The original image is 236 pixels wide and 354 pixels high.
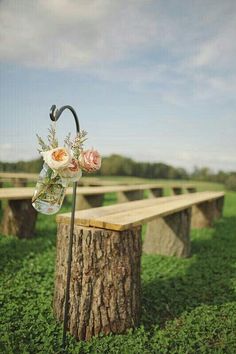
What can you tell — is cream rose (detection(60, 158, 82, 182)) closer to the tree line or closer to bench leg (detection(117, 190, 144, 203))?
bench leg (detection(117, 190, 144, 203))

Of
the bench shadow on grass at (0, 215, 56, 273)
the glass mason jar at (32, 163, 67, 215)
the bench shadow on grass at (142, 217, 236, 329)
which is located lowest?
the bench shadow on grass at (142, 217, 236, 329)

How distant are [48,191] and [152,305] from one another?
5.20ft

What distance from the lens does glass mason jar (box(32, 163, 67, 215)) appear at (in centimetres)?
225

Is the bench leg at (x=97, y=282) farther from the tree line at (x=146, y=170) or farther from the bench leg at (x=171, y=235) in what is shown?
the tree line at (x=146, y=170)

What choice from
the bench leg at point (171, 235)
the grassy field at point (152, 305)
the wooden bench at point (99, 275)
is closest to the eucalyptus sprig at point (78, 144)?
the wooden bench at point (99, 275)

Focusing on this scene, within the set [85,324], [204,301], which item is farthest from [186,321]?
[85,324]

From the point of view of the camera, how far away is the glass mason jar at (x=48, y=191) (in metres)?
2.25

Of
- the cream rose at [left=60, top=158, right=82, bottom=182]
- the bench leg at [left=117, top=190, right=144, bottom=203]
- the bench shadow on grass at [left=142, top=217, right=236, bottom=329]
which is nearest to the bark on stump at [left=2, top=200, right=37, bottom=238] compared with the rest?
the bench shadow on grass at [left=142, top=217, right=236, bottom=329]

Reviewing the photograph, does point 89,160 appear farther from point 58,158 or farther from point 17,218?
point 17,218

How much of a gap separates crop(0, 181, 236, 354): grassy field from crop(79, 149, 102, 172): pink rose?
1282mm

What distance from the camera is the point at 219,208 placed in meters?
8.50

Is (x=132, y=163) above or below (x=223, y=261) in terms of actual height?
above

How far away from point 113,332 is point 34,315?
0.68 m

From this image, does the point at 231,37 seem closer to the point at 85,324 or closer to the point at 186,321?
the point at 186,321
